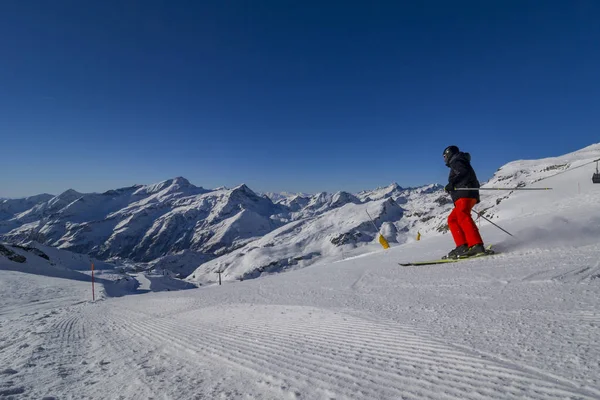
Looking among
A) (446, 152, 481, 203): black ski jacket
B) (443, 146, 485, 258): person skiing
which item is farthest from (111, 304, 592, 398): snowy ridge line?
(446, 152, 481, 203): black ski jacket

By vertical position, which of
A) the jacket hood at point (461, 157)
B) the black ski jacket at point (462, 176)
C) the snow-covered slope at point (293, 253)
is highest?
the jacket hood at point (461, 157)

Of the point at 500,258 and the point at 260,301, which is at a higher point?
the point at 500,258

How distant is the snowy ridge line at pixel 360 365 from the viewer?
198 centimetres

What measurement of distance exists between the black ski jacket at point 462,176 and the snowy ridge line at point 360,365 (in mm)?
5407

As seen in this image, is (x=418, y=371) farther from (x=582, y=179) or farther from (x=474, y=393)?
(x=582, y=179)

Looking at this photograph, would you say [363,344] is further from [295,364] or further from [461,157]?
[461,157]

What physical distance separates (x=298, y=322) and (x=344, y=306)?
1008mm

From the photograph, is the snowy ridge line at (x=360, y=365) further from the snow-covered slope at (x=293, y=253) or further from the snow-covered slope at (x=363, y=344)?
the snow-covered slope at (x=293, y=253)

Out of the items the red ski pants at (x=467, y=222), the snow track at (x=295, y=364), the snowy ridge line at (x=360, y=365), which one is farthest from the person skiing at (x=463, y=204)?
the snowy ridge line at (x=360, y=365)

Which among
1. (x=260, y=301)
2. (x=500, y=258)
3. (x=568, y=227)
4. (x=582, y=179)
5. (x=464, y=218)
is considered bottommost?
(x=260, y=301)

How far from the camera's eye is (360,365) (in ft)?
8.29

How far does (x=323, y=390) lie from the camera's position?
7.10 feet

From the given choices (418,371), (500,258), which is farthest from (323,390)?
(500,258)

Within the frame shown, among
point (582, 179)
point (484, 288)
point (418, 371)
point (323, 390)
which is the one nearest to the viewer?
point (323, 390)
